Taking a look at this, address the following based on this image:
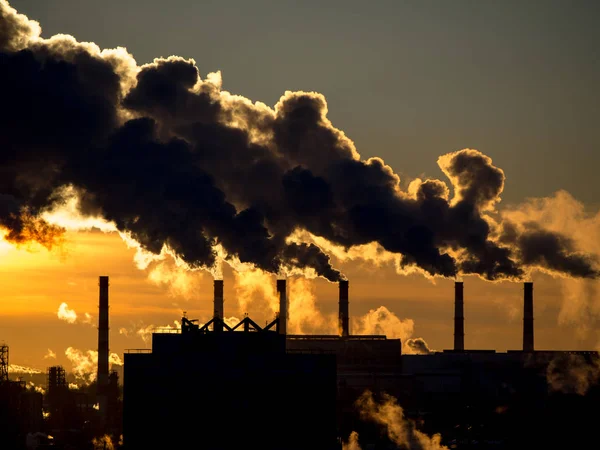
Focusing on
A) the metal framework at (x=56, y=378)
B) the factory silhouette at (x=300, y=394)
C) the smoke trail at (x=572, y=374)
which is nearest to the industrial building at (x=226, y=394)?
the factory silhouette at (x=300, y=394)

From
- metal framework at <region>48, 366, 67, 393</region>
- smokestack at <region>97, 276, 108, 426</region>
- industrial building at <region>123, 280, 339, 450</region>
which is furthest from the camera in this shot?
metal framework at <region>48, 366, 67, 393</region>

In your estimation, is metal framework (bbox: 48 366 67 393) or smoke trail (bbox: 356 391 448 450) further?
metal framework (bbox: 48 366 67 393)

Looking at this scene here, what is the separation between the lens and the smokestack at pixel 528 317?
145m

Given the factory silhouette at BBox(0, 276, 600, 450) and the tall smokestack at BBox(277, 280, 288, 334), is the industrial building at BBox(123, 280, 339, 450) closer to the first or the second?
the factory silhouette at BBox(0, 276, 600, 450)

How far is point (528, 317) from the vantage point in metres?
147

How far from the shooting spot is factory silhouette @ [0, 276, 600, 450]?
291 feet

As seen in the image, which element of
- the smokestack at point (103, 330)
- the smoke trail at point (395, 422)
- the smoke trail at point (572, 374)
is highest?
the smokestack at point (103, 330)

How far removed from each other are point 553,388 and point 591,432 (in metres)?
17.6

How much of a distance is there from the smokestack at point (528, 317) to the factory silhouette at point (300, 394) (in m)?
0.11

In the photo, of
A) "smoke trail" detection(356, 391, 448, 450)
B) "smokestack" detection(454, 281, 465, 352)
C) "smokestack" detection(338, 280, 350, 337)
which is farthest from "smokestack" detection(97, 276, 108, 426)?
"smokestack" detection(454, 281, 465, 352)

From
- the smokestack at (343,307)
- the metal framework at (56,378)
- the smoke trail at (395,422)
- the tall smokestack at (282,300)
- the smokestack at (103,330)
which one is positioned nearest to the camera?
the smoke trail at (395,422)

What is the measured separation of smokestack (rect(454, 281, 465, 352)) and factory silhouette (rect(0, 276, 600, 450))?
0.15 metres

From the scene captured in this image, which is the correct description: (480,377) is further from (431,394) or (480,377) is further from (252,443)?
(252,443)

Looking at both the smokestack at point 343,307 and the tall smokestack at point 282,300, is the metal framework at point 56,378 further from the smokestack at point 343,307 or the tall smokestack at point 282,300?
the smokestack at point 343,307
